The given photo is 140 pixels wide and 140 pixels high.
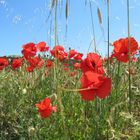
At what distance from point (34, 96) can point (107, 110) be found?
1113 millimetres

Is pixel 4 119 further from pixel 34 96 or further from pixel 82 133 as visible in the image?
pixel 82 133

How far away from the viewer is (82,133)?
282 centimetres

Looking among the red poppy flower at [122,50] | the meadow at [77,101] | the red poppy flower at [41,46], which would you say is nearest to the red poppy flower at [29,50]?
the meadow at [77,101]

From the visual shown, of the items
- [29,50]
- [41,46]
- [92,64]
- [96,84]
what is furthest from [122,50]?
[41,46]

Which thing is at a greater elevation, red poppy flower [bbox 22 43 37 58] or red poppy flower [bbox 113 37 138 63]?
red poppy flower [bbox 22 43 37 58]

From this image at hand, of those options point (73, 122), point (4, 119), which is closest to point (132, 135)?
point (73, 122)

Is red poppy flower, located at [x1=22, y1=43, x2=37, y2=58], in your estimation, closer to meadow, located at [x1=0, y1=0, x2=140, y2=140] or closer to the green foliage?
meadow, located at [x1=0, y1=0, x2=140, y2=140]

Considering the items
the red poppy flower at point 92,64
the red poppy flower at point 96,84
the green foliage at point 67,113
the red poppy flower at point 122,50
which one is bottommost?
the green foliage at point 67,113

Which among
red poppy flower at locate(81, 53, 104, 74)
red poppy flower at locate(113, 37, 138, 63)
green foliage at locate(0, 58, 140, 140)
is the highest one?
red poppy flower at locate(113, 37, 138, 63)

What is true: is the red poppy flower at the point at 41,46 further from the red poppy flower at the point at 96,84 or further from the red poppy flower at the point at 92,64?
the red poppy flower at the point at 96,84

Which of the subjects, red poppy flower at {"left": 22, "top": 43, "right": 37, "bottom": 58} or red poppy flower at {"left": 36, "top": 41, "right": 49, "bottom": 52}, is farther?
red poppy flower at {"left": 36, "top": 41, "right": 49, "bottom": 52}

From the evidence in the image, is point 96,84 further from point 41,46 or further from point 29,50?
point 41,46

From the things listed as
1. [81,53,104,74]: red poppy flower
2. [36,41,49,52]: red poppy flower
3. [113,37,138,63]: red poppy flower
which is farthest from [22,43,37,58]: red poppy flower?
[81,53,104,74]: red poppy flower

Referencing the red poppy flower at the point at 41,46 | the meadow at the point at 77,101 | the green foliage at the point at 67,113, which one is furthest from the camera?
the red poppy flower at the point at 41,46
